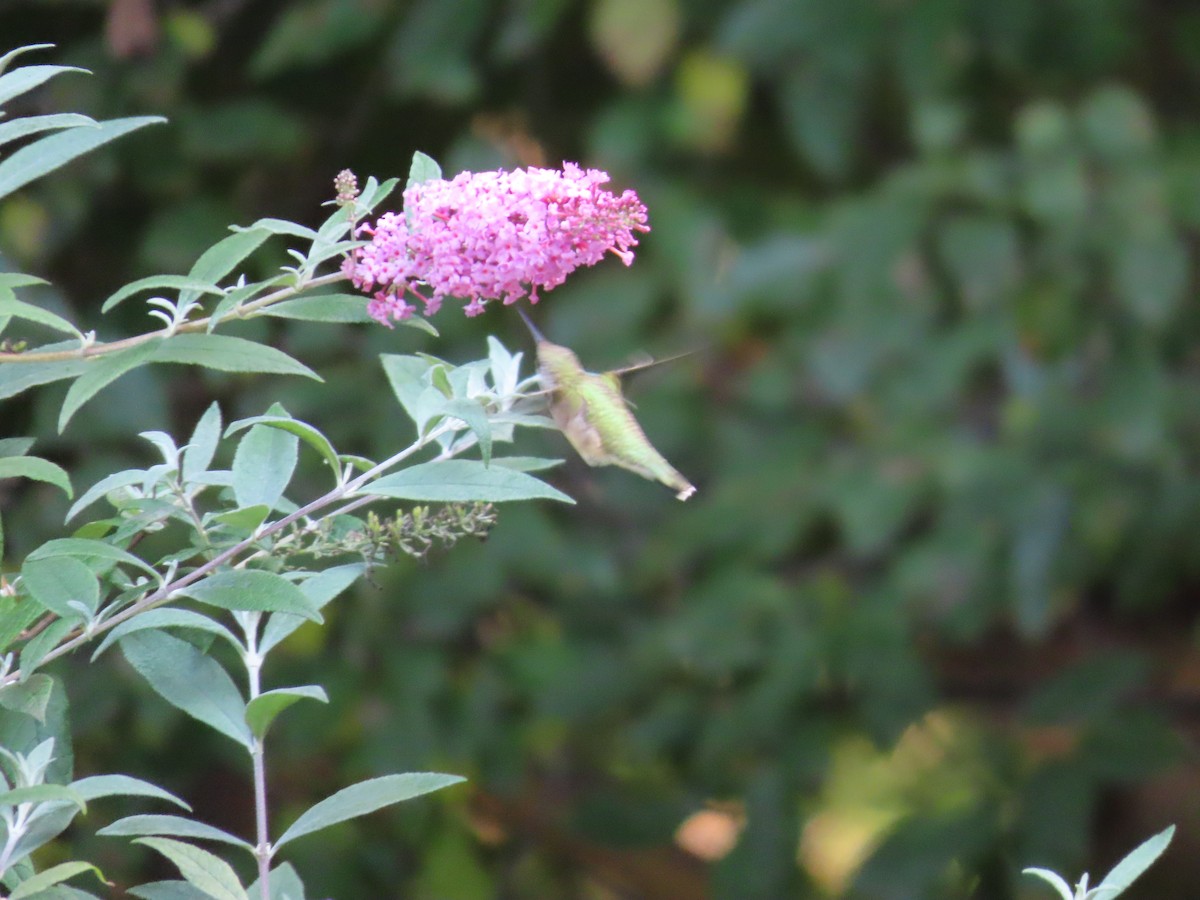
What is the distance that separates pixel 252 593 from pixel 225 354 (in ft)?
0.38

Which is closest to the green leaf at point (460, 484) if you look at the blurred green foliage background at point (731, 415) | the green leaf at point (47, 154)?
the green leaf at point (47, 154)

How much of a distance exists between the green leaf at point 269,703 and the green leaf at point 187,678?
1 centimetres

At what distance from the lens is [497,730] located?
6.52ft

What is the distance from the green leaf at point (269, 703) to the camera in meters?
0.66

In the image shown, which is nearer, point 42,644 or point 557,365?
point 42,644

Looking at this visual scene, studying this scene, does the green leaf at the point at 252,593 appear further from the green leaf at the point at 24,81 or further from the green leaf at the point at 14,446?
the green leaf at the point at 24,81

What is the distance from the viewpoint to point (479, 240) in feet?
2.33

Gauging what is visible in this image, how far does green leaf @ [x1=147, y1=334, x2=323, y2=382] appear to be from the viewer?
26.3 inches

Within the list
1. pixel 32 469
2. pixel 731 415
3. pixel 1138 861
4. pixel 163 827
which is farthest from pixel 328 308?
pixel 731 415

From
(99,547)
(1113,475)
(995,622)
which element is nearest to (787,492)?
(1113,475)

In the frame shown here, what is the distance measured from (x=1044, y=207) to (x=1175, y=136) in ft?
1.36

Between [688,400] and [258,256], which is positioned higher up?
[258,256]

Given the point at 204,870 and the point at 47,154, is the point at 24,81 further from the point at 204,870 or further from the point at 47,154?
the point at 204,870

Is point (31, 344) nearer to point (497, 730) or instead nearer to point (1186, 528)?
point (497, 730)
